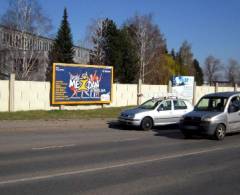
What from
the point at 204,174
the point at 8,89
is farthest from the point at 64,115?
the point at 204,174

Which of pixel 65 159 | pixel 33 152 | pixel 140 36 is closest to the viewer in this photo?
pixel 65 159

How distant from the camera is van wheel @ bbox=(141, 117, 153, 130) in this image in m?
21.2

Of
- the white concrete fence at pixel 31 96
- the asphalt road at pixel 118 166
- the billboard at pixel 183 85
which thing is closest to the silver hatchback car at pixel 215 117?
the asphalt road at pixel 118 166

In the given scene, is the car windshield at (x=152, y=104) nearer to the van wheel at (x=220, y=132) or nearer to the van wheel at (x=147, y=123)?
the van wheel at (x=147, y=123)

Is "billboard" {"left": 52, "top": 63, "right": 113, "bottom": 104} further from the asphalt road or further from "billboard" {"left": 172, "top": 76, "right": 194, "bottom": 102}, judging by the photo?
the asphalt road

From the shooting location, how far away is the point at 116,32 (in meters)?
62.6

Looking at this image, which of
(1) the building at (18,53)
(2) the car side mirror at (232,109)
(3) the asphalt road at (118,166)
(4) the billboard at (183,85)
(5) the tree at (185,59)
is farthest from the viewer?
(5) the tree at (185,59)

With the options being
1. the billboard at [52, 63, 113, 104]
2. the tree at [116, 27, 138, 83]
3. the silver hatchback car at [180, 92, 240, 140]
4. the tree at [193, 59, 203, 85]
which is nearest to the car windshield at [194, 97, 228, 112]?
the silver hatchback car at [180, 92, 240, 140]

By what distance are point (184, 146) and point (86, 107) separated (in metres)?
16.1

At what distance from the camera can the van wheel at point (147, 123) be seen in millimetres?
21203

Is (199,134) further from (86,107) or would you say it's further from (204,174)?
(86,107)

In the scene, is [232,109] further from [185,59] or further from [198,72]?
[198,72]

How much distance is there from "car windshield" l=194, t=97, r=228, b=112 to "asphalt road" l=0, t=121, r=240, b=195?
3.99ft

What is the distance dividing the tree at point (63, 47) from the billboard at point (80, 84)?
2679 cm
